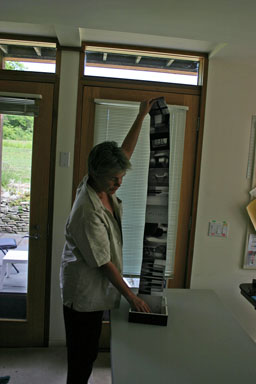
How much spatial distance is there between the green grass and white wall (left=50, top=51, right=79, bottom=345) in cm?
25

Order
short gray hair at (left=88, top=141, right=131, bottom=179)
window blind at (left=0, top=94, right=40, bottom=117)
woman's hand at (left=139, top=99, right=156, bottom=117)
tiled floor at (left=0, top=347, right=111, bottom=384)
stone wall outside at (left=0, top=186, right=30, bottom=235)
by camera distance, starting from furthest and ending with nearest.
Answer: stone wall outside at (left=0, top=186, right=30, bottom=235), window blind at (left=0, top=94, right=40, bottom=117), tiled floor at (left=0, top=347, right=111, bottom=384), woman's hand at (left=139, top=99, right=156, bottom=117), short gray hair at (left=88, top=141, right=131, bottom=179)

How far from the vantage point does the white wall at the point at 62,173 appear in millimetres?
2154

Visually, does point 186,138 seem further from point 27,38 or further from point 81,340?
point 81,340

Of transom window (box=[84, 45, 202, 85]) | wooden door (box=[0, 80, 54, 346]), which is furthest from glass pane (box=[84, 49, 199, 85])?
wooden door (box=[0, 80, 54, 346])

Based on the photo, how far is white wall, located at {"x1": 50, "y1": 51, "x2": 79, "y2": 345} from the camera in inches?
84.8

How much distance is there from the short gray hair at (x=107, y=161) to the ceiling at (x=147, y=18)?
78cm

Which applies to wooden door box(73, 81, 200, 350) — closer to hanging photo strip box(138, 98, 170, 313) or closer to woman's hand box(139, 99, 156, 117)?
woman's hand box(139, 99, 156, 117)

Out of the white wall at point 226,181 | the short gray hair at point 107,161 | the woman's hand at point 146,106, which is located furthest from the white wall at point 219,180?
the short gray hair at point 107,161

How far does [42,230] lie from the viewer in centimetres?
227

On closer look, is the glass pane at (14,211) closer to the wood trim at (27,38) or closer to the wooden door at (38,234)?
the wooden door at (38,234)

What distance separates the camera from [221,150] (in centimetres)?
227

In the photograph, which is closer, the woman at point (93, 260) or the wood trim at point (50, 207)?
the woman at point (93, 260)

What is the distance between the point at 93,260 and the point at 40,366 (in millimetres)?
1502

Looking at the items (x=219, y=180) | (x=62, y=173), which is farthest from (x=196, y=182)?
(x=62, y=173)
